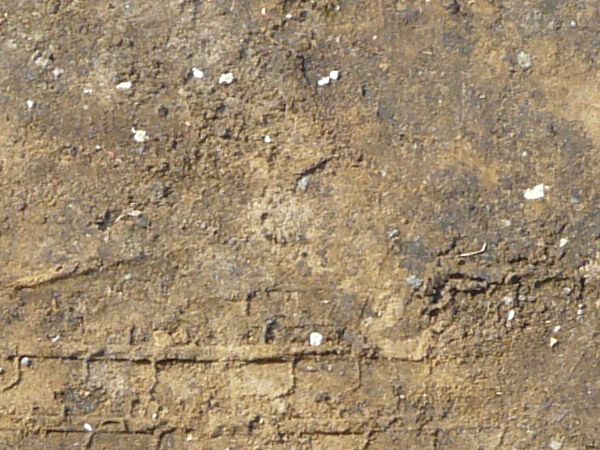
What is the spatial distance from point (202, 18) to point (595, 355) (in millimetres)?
1688

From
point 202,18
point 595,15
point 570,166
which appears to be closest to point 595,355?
point 570,166

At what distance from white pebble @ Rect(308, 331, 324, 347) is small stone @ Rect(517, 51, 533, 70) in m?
1.10

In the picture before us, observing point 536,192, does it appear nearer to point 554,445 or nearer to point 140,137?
point 554,445

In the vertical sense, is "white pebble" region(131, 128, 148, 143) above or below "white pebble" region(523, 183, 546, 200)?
above

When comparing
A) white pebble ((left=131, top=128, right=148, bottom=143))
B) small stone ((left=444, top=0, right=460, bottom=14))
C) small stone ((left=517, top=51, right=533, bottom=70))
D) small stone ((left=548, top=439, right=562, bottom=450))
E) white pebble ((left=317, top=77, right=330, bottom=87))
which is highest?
small stone ((left=444, top=0, right=460, bottom=14))

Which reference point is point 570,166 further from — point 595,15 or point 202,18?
point 202,18

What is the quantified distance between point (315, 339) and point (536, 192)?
0.86 metres

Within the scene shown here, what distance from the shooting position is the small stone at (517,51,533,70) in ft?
9.07

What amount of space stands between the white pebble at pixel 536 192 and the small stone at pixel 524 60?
391mm

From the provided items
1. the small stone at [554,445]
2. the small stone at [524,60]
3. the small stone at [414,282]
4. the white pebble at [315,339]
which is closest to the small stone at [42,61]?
the white pebble at [315,339]

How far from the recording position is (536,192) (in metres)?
2.74

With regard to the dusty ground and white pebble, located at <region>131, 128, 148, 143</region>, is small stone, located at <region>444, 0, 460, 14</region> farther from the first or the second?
white pebble, located at <region>131, 128, 148, 143</region>

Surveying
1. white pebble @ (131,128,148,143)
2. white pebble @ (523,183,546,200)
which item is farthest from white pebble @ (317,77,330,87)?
white pebble @ (523,183,546,200)

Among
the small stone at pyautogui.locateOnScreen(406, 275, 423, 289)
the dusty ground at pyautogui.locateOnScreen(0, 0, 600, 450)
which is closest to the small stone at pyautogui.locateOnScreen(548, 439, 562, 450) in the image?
the dusty ground at pyautogui.locateOnScreen(0, 0, 600, 450)
